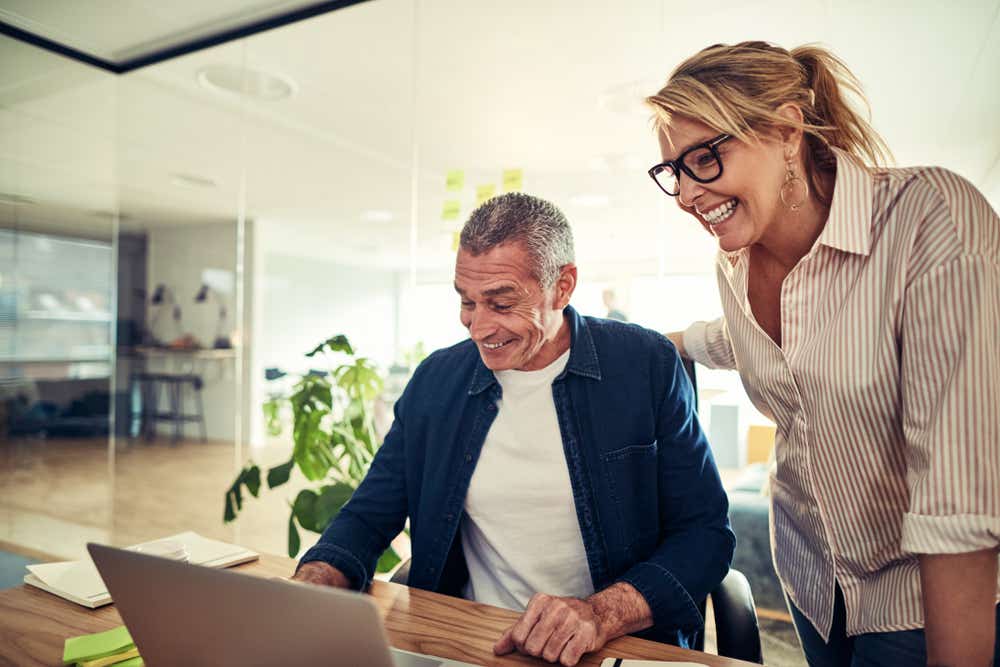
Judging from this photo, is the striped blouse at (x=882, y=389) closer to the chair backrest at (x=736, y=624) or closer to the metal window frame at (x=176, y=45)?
the chair backrest at (x=736, y=624)

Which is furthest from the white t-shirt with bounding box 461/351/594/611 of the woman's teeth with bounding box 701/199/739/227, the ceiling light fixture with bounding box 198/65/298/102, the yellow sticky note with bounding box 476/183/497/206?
the ceiling light fixture with bounding box 198/65/298/102

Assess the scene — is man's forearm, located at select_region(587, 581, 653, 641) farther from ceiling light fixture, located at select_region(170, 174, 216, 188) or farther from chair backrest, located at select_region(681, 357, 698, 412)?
ceiling light fixture, located at select_region(170, 174, 216, 188)

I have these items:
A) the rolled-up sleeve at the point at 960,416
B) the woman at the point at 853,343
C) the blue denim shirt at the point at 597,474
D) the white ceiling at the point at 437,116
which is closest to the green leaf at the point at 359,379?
the white ceiling at the point at 437,116

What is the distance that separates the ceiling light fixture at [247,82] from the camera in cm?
339

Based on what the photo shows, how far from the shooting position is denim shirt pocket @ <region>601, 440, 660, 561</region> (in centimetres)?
127

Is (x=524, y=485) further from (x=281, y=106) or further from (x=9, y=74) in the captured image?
(x=9, y=74)

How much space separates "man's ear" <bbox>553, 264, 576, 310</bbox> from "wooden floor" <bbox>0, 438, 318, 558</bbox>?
284cm

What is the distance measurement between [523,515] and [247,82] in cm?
320

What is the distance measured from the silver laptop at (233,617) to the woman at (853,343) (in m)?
0.69

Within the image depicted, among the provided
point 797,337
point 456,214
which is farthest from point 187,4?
point 797,337

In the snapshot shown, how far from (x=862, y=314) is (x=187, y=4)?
126 inches

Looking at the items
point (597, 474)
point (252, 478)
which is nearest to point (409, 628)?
→ point (597, 474)

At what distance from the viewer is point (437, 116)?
11.3 ft

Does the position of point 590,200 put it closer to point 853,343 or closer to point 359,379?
point 359,379
